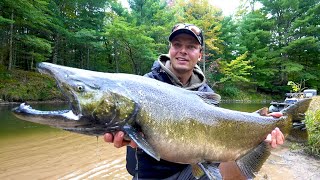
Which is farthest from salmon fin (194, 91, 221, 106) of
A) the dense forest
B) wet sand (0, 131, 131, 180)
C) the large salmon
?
the dense forest

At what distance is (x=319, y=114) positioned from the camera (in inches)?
243

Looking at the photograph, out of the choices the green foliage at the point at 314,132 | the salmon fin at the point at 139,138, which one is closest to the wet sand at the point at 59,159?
the salmon fin at the point at 139,138

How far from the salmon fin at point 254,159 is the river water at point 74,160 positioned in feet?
8.61

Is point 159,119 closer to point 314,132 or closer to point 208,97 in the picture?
point 208,97

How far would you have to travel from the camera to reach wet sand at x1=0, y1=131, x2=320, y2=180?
212 inches

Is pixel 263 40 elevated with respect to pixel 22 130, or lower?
elevated

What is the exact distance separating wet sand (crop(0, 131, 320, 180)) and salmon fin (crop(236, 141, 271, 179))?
8.61 ft

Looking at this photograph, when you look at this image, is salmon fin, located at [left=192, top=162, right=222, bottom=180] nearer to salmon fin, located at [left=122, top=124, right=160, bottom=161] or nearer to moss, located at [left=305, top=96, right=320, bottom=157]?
salmon fin, located at [left=122, top=124, right=160, bottom=161]

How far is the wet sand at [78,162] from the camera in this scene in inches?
212

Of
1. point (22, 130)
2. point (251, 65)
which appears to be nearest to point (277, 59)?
point (251, 65)

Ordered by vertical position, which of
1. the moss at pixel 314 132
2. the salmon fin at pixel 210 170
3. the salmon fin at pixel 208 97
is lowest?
the moss at pixel 314 132

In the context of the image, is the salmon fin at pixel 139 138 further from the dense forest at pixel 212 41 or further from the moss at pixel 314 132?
the dense forest at pixel 212 41

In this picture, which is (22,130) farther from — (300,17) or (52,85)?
(300,17)

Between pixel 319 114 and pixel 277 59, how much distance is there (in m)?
24.5
